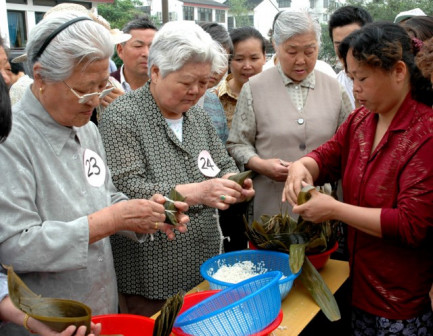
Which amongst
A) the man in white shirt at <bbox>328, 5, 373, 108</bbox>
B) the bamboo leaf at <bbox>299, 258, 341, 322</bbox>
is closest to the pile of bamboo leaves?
the bamboo leaf at <bbox>299, 258, 341, 322</bbox>

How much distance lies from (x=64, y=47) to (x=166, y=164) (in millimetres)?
735

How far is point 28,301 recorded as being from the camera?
1.27 metres

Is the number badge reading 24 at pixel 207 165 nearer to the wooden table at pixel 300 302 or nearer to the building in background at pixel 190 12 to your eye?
the wooden table at pixel 300 302

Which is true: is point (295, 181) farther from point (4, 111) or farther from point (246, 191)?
point (4, 111)

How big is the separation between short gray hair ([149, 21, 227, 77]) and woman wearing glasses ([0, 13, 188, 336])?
0.41 metres

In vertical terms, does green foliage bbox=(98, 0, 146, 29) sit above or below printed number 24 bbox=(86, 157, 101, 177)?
below

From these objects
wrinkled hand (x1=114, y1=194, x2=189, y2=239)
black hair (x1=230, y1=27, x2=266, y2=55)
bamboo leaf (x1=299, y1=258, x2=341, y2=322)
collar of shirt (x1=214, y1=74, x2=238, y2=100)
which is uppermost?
black hair (x1=230, y1=27, x2=266, y2=55)

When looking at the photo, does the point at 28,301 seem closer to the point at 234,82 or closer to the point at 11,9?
the point at 234,82

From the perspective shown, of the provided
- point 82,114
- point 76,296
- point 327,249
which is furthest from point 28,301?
point 327,249

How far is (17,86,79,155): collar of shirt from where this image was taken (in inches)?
64.0

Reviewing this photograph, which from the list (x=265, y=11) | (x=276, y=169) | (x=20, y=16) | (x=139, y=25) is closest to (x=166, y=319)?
(x=276, y=169)

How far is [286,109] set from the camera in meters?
2.79

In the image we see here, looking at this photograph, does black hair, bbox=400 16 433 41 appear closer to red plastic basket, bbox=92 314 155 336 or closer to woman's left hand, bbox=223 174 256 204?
woman's left hand, bbox=223 174 256 204

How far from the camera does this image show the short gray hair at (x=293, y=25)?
8.92 ft
